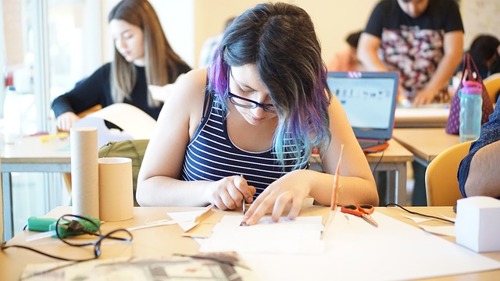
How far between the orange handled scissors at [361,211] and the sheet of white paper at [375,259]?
0.08m

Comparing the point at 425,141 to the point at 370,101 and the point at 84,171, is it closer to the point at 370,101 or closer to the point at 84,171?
the point at 370,101

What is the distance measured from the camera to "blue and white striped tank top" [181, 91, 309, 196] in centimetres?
171

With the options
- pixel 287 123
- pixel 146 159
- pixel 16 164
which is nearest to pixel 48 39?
→ pixel 16 164

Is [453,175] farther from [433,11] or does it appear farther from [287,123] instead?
[433,11]

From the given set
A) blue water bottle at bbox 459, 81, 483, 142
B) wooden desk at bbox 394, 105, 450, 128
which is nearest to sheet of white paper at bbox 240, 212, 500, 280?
blue water bottle at bbox 459, 81, 483, 142

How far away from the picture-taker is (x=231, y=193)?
1453mm

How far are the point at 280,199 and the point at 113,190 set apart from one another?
347mm

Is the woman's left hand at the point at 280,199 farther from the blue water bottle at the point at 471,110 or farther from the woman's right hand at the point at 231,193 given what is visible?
the blue water bottle at the point at 471,110

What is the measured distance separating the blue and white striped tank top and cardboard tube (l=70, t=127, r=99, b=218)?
386 millimetres

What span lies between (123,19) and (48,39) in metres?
0.60

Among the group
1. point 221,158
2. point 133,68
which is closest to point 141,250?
point 221,158

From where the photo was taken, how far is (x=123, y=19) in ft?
11.3

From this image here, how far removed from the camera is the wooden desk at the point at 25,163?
257 cm

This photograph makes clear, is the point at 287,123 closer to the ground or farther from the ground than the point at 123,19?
closer to the ground
